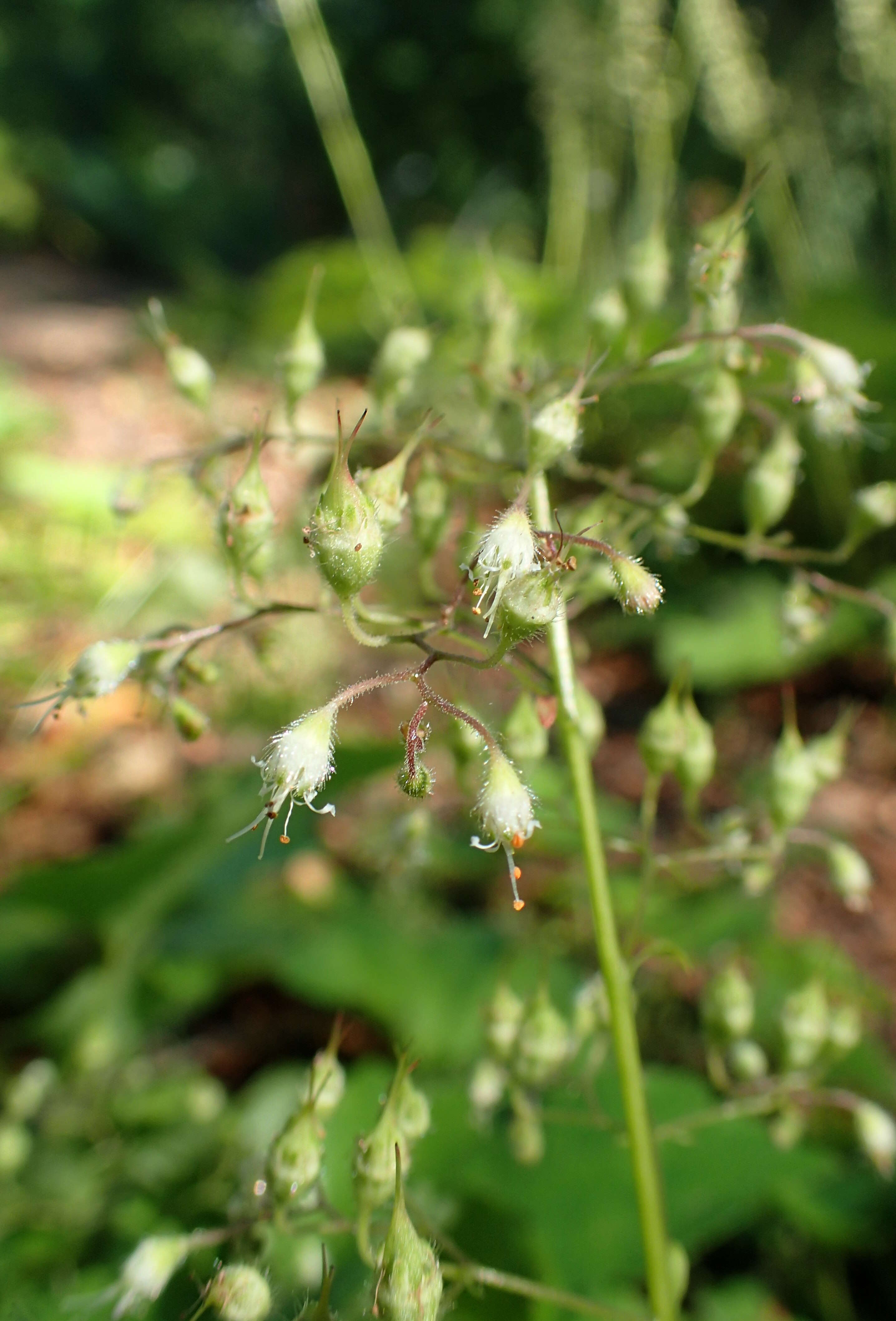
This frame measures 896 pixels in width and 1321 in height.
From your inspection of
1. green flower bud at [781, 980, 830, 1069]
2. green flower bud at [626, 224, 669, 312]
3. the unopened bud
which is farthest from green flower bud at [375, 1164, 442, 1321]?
green flower bud at [626, 224, 669, 312]

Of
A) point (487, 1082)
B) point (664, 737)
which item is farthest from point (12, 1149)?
point (664, 737)

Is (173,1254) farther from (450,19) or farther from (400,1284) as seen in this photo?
(450,19)

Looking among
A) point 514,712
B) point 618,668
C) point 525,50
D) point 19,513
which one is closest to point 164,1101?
point 514,712

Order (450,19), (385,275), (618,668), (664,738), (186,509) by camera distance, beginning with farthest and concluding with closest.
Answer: (450,19) → (186,509) → (385,275) → (618,668) → (664,738)

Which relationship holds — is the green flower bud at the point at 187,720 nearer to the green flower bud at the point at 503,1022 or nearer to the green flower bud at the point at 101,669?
the green flower bud at the point at 101,669

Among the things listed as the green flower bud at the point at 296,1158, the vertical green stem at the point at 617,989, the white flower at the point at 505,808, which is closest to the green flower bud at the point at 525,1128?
the vertical green stem at the point at 617,989

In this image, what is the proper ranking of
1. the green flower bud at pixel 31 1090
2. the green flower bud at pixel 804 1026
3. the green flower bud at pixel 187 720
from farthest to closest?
the green flower bud at pixel 31 1090, the green flower bud at pixel 804 1026, the green flower bud at pixel 187 720

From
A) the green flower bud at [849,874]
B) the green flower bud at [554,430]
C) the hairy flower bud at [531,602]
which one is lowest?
the green flower bud at [849,874]

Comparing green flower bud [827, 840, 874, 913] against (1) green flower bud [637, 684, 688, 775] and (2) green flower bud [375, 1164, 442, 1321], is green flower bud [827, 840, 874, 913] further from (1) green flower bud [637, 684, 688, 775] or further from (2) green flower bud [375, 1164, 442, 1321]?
(2) green flower bud [375, 1164, 442, 1321]
